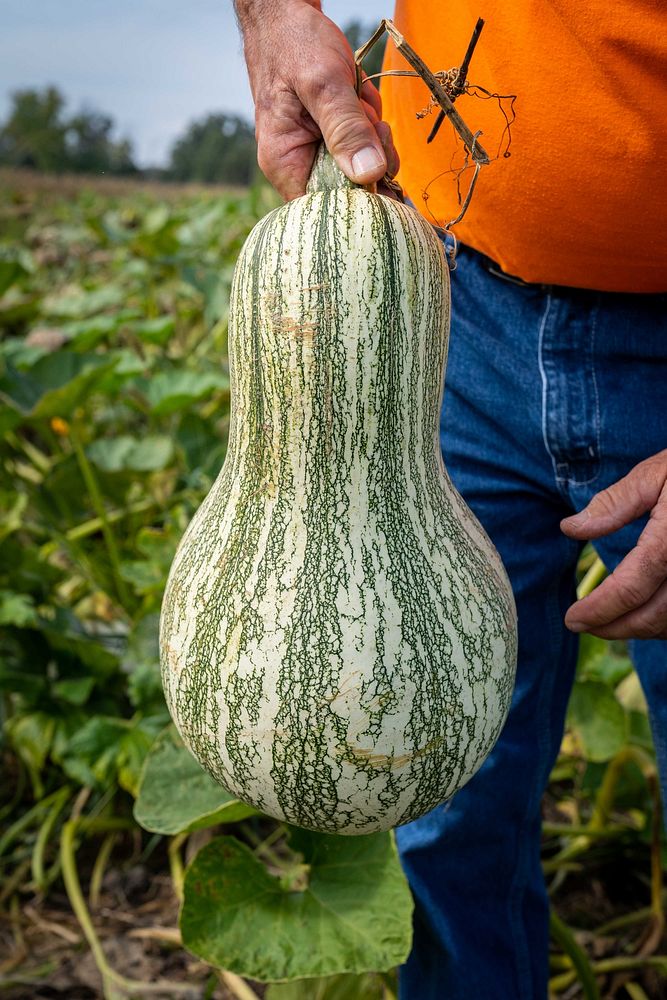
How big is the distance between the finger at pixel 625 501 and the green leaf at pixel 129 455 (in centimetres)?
152

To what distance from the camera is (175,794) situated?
1273 millimetres

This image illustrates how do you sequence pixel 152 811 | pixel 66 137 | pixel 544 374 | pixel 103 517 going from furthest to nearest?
pixel 66 137 → pixel 103 517 → pixel 152 811 → pixel 544 374

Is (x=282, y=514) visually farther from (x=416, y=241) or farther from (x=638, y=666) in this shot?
(x=638, y=666)

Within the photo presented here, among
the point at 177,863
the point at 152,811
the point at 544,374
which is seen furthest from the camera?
the point at 177,863

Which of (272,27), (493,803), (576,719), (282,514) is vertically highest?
(272,27)

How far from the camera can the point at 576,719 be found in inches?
66.7

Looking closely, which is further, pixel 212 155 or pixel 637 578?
pixel 212 155

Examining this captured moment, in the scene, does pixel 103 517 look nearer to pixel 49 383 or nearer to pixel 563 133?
pixel 49 383

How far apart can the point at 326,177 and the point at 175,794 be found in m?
0.82

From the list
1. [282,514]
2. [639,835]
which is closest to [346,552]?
[282,514]

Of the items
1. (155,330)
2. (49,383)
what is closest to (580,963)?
(49,383)

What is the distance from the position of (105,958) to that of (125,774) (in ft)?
1.05

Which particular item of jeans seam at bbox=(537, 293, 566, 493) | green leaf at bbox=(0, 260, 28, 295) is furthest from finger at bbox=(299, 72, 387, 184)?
green leaf at bbox=(0, 260, 28, 295)

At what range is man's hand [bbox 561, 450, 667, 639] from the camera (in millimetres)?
953
